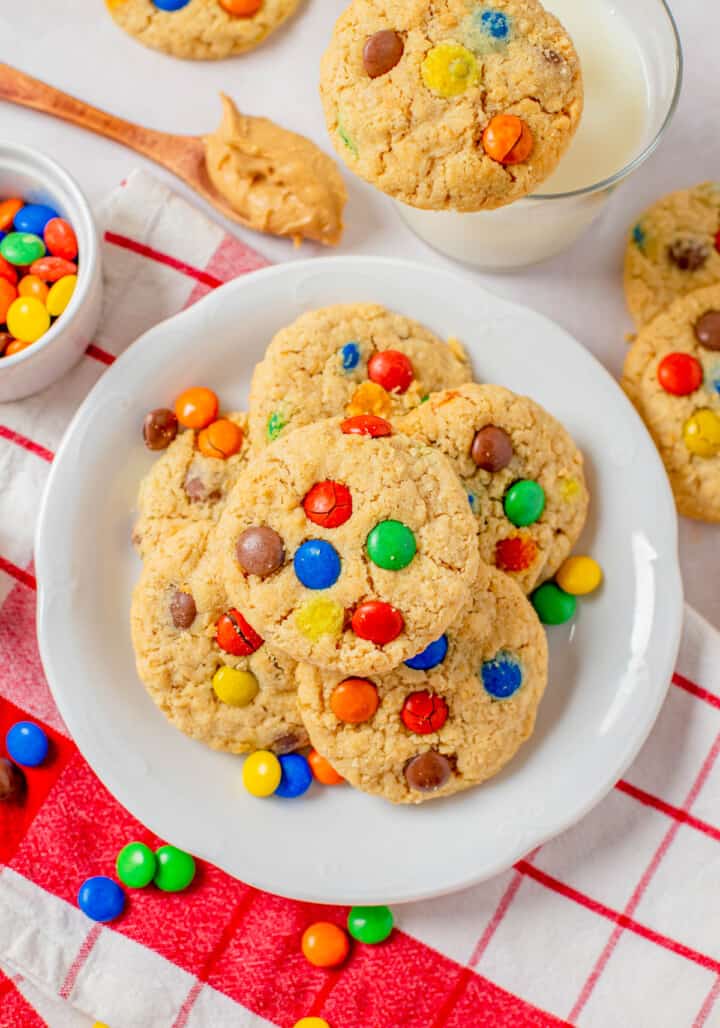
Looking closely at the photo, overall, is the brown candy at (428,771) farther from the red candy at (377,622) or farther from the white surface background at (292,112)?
the white surface background at (292,112)

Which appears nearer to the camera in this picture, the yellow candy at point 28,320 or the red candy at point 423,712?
the red candy at point 423,712

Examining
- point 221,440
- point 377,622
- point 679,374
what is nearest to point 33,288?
point 221,440

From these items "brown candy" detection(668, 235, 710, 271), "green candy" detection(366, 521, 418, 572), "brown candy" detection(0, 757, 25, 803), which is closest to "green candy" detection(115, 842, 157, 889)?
"brown candy" detection(0, 757, 25, 803)

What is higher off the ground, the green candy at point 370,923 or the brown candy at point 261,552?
the brown candy at point 261,552

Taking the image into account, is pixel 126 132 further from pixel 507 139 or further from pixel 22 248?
pixel 507 139

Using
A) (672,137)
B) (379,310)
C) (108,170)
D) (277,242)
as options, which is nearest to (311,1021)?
(379,310)

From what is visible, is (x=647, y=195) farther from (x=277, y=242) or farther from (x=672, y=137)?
(x=277, y=242)

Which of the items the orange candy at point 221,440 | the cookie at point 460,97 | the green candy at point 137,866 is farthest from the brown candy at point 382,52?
the green candy at point 137,866
